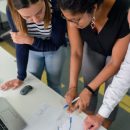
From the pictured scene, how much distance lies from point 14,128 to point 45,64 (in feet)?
2.09

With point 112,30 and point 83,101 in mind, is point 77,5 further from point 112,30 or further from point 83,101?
point 83,101

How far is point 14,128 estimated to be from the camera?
1.09 meters

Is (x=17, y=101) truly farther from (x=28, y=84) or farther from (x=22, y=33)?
(x=22, y=33)

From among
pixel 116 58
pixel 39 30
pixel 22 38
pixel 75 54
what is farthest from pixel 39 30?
pixel 116 58

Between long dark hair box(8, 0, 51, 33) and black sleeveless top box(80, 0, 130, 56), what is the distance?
21 cm

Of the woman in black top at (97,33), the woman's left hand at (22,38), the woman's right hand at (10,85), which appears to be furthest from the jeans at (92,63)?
the woman's right hand at (10,85)

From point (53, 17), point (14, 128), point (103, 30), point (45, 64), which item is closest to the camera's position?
point (14, 128)

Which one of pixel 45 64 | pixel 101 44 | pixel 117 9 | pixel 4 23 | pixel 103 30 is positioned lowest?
pixel 4 23

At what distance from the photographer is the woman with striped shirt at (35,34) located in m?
1.18

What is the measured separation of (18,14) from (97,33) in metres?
0.43

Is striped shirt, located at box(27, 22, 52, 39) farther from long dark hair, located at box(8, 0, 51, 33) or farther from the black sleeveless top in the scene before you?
the black sleeveless top

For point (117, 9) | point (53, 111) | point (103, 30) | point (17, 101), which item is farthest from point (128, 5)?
point (17, 101)

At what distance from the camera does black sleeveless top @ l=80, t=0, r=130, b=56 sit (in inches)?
45.1

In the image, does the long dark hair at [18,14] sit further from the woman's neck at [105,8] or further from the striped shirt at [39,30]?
the woman's neck at [105,8]
